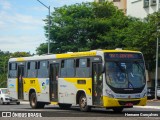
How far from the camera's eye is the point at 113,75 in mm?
23703

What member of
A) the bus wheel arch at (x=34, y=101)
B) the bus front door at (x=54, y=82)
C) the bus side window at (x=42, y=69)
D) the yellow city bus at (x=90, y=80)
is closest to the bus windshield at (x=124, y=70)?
the yellow city bus at (x=90, y=80)

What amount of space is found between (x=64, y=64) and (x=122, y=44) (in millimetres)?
31856

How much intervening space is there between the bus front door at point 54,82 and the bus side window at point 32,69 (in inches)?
82.1

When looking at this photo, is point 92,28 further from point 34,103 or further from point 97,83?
point 97,83

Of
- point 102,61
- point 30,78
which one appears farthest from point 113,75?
point 30,78

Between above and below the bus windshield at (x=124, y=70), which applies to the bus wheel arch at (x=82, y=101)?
below

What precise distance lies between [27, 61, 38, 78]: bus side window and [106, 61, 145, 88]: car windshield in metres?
7.80

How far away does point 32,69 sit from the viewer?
3091 centimetres

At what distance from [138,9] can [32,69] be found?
124 ft

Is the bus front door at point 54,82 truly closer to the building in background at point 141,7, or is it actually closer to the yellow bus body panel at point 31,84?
the yellow bus body panel at point 31,84

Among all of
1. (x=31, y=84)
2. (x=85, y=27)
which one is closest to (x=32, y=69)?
(x=31, y=84)

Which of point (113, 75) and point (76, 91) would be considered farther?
point (76, 91)

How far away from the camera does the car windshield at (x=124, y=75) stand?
23.7m

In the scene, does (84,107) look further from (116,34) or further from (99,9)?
(99,9)
